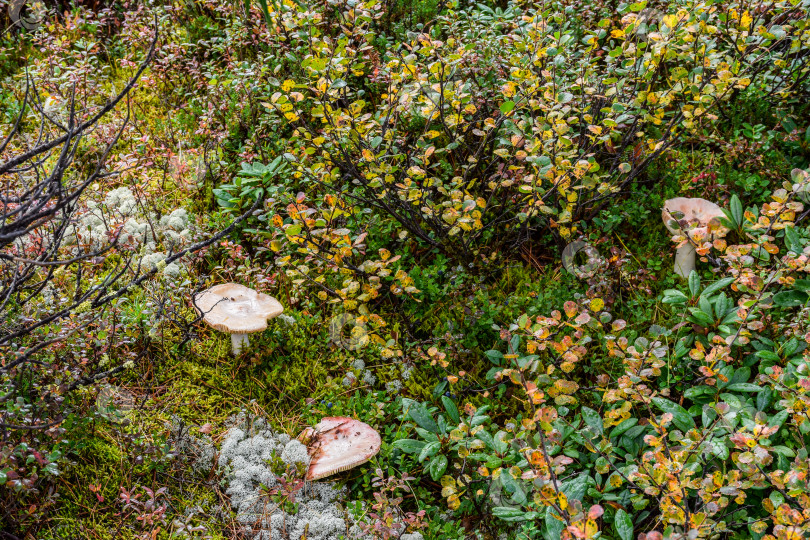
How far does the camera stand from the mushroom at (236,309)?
3.23 metres

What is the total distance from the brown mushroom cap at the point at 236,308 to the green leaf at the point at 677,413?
79.0 inches

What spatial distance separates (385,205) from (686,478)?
2.20m

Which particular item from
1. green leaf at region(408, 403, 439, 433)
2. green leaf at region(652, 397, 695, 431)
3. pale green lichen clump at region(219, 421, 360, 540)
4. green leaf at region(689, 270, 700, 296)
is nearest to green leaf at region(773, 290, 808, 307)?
green leaf at region(689, 270, 700, 296)

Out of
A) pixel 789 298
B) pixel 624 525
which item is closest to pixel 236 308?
pixel 624 525

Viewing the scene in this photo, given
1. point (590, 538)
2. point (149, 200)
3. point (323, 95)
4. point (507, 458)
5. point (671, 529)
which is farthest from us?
point (149, 200)

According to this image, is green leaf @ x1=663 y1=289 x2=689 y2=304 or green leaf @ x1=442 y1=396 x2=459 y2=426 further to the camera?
green leaf @ x1=663 y1=289 x2=689 y2=304

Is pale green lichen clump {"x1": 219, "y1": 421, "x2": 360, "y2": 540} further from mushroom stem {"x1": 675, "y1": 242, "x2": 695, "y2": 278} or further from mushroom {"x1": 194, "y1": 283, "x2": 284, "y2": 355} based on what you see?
mushroom stem {"x1": 675, "y1": 242, "x2": 695, "y2": 278}

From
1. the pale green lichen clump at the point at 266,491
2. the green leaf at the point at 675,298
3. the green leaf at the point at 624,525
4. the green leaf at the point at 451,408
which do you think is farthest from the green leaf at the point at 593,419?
the pale green lichen clump at the point at 266,491

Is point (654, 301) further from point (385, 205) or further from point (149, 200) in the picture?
point (149, 200)

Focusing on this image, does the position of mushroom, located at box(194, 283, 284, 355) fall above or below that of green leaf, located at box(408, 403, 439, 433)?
above

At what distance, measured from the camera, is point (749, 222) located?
3.32 metres

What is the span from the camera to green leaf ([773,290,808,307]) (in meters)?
3.21

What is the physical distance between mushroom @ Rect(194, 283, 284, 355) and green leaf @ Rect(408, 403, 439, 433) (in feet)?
3.01

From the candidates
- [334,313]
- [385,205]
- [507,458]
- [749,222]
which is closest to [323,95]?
[385,205]
